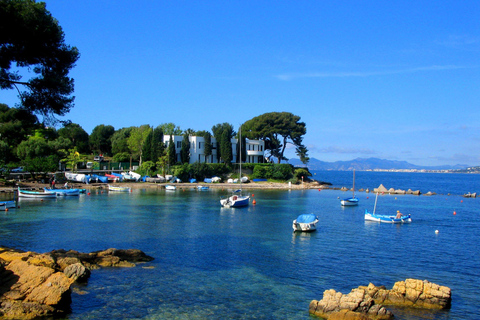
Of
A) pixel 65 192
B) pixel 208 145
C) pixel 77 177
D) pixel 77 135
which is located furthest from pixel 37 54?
pixel 77 135

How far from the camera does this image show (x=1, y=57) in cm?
2175

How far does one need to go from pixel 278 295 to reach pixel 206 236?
15652 mm

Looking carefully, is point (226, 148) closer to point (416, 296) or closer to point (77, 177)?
point (77, 177)

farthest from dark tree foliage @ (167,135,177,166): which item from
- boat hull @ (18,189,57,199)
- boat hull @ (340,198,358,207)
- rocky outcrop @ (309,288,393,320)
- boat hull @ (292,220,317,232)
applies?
rocky outcrop @ (309,288,393,320)

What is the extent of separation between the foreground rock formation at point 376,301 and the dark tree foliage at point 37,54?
1922 centimetres

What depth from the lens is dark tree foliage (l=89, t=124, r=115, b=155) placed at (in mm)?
123938

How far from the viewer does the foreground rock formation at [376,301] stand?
1642 cm

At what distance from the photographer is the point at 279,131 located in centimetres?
11231

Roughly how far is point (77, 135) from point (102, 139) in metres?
8.36

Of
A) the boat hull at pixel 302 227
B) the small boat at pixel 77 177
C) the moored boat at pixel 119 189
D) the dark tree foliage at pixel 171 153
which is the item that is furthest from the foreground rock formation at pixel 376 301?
the dark tree foliage at pixel 171 153

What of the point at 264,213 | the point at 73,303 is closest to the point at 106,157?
the point at 264,213

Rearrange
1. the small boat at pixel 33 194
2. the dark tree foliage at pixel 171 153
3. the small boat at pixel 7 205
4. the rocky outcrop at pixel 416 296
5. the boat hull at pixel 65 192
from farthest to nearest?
Result: the dark tree foliage at pixel 171 153
the boat hull at pixel 65 192
the small boat at pixel 33 194
the small boat at pixel 7 205
the rocky outcrop at pixel 416 296

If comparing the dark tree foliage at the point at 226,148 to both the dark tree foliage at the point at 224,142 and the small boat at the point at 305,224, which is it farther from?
the small boat at the point at 305,224

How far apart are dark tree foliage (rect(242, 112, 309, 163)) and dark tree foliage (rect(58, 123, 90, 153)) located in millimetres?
50967
